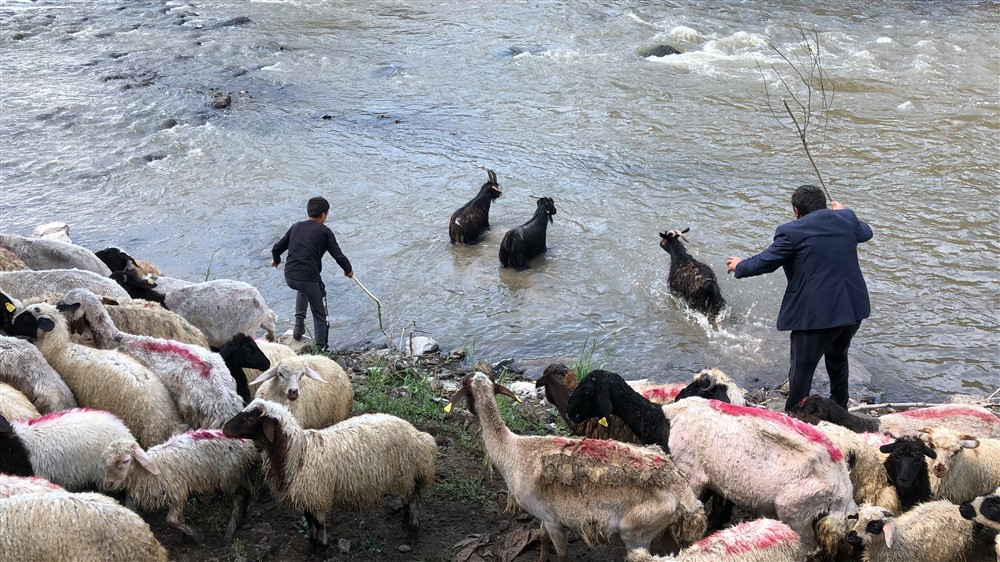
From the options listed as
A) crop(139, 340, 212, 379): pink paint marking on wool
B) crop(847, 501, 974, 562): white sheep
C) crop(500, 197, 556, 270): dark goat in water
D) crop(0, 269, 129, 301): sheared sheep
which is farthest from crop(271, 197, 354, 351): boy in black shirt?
crop(847, 501, 974, 562): white sheep

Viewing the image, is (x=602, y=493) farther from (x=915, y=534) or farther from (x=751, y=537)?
(x=915, y=534)

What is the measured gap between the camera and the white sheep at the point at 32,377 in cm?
563

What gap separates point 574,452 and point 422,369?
320cm

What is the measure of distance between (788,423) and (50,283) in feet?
20.2

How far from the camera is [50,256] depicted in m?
8.50

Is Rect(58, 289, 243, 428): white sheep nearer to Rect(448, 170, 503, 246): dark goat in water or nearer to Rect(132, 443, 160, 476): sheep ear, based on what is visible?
Rect(132, 443, 160, 476): sheep ear

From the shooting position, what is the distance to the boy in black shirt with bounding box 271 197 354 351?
26.3 feet

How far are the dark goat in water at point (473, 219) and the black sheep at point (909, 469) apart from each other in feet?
21.2

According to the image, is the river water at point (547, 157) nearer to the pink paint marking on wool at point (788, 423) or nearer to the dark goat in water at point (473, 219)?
the dark goat in water at point (473, 219)

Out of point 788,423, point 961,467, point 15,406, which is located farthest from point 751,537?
point 15,406

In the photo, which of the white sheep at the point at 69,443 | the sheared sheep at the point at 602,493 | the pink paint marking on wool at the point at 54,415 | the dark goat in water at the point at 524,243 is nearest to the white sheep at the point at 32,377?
the pink paint marking on wool at the point at 54,415

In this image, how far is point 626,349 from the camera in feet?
28.0

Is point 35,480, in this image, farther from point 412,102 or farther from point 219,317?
point 412,102

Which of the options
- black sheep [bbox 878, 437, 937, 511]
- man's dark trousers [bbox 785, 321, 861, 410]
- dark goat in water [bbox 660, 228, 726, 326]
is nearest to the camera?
black sheep [bbox 878, 437, 937, 511]
